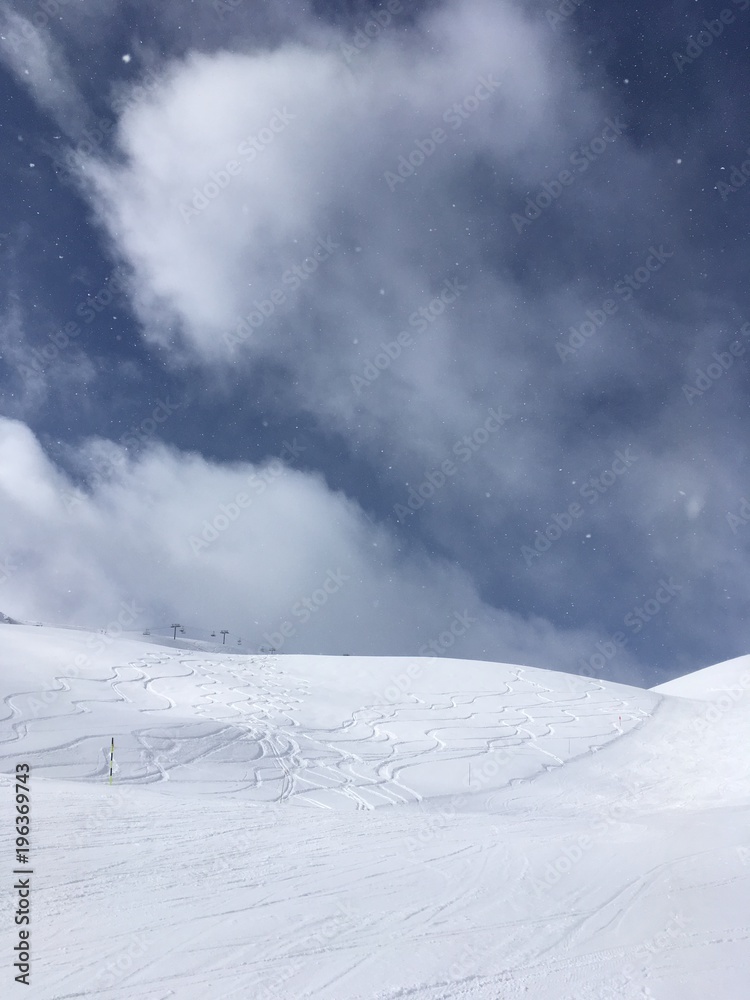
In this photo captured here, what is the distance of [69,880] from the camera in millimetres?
6465

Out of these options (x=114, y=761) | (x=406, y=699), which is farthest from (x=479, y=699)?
(x=114, y=761)

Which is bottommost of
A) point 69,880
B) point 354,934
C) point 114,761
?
point 354,934

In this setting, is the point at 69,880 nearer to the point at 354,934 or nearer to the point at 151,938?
the point at 151,938

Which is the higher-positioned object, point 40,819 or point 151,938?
point 40,819

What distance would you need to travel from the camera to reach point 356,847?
8664mm

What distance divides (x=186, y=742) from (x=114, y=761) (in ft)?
6.82

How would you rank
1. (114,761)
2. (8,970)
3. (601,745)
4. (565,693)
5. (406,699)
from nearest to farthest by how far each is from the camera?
(8,970), (114,761), (601,745), (406,699), (565,693)

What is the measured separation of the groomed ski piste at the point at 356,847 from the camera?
4785 millimetres

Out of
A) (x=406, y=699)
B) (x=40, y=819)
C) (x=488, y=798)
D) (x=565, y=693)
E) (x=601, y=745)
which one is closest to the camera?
(x=40, y=819)

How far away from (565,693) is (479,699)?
4.81 m

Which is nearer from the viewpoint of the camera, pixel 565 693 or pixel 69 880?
pixel 69 880

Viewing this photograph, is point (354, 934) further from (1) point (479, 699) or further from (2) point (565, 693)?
(2) point (565, 693)

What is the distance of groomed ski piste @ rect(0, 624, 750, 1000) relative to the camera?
4.79m

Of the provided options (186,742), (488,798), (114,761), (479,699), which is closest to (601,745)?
(479,699)
